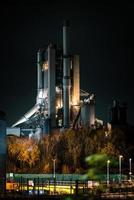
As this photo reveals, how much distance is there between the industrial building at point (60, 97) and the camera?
6444 cm

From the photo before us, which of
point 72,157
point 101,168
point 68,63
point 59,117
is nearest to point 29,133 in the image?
point 59,117

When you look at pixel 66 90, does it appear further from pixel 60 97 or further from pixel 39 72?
pixel 39 72

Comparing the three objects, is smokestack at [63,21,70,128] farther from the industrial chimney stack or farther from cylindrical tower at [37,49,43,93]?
cylindrical tower at [37,49,43,93]

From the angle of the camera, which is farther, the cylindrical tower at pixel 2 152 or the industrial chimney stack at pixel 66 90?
the industrial chimney stack at pixel 66 90

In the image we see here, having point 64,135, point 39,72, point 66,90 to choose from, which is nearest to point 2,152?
point 64,135

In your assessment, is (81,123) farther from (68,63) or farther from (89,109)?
(68,63)

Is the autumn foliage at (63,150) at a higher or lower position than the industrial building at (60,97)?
lower

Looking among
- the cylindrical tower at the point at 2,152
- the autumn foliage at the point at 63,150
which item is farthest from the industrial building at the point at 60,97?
the cylindrical tower at the point at 2,152

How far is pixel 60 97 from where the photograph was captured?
66.2 m

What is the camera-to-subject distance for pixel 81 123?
65000mm

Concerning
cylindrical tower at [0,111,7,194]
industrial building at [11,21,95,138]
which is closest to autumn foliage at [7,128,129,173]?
industrial building at [11,21,95,138]

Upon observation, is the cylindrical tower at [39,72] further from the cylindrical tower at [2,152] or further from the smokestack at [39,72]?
the cylindrical tower at [2,152]

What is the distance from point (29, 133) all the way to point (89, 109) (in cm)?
803

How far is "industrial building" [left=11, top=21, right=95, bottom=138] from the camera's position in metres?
64.4
